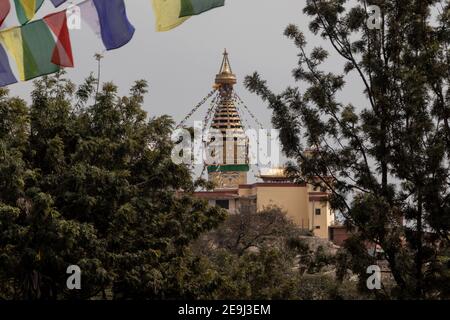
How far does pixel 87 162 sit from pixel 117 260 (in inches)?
68.7

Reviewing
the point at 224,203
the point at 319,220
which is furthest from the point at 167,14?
the point at 224,203

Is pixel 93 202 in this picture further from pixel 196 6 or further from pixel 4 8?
pixel 196 6

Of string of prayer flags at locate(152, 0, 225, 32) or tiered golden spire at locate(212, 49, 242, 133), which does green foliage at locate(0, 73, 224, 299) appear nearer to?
string of prayer flags at locate(152, 0, 225, 32)

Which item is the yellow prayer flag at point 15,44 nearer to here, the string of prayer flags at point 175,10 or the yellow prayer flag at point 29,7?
the yellow prayer flag at point 29,7

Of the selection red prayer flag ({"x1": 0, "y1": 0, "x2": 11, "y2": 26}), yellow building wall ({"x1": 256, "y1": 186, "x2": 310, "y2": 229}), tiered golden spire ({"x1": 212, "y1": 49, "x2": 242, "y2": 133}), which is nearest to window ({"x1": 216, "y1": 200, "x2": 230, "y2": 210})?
yellow building wall ({"x1": 256, "y1": 186, "x2": 310, "y2": 229})

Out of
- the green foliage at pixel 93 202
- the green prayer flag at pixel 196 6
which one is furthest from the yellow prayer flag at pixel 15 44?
the green foliage at pixel 93 202

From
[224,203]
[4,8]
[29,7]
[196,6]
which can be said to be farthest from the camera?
[224,203]

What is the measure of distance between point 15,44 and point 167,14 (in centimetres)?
212

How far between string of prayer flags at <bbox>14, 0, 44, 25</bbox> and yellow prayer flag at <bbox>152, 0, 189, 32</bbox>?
138 cm

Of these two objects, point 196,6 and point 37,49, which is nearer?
point 196,6

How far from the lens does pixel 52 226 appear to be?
16.9 metres

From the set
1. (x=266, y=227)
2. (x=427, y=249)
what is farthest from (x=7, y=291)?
(x=266, y=227)

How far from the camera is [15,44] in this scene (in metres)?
11.6

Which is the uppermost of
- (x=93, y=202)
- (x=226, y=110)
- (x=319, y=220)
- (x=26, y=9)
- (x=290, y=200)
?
(x=226, y=110)
